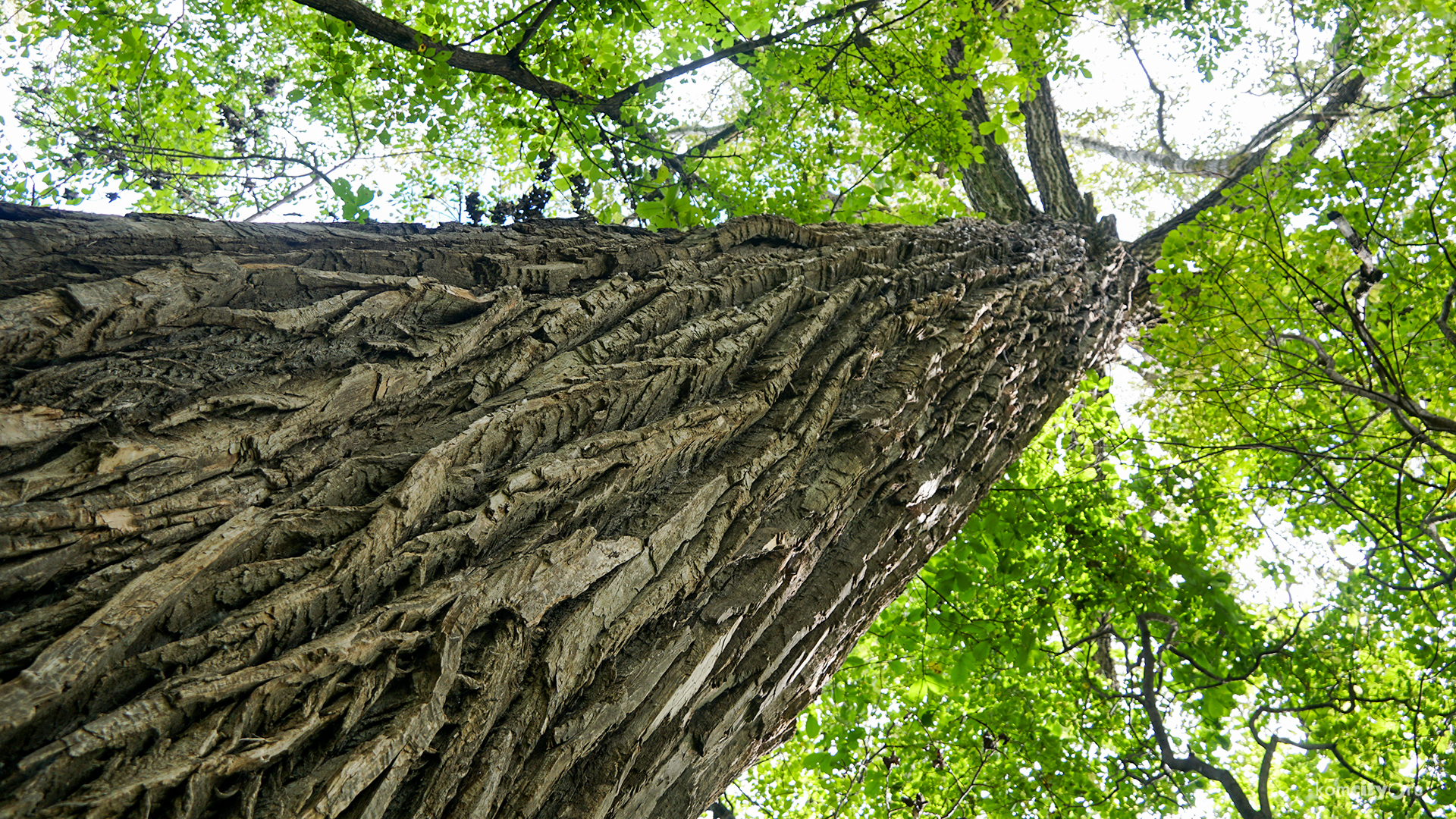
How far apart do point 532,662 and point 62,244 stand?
5.08ft

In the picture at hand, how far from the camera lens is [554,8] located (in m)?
4.01

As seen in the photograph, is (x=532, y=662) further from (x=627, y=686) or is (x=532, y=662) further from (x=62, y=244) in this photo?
(x=62, y=244)

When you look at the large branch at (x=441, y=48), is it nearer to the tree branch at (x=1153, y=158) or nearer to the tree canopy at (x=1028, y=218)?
the tree canopy at (x=1028, y=218)

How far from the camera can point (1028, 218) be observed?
670 centimetres

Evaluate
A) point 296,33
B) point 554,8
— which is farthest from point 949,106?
point 296,33

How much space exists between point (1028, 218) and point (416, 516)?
22.0ft

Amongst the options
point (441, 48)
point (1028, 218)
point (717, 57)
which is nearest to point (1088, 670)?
point (1028, 218)

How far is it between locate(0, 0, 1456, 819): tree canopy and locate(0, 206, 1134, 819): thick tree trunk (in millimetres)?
1667

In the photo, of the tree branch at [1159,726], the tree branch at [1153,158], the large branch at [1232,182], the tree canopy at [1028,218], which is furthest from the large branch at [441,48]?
the tree branch at [1153,158]

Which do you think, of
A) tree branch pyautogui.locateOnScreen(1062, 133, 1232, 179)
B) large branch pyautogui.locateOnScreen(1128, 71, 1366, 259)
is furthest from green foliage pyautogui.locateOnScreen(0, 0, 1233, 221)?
tree branch pyautogui.locateOnScreen(1062, 133, 1232, 179)

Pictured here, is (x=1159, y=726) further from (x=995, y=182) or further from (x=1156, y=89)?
(x=1156, y=89)

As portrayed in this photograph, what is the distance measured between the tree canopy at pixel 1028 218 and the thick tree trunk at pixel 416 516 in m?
1.67

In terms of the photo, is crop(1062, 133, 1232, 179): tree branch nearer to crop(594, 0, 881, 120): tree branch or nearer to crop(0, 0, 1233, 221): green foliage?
crop(0, 0, 1233, 221): green foliage

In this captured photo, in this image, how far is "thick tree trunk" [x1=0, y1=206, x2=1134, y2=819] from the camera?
1163 millimetres
